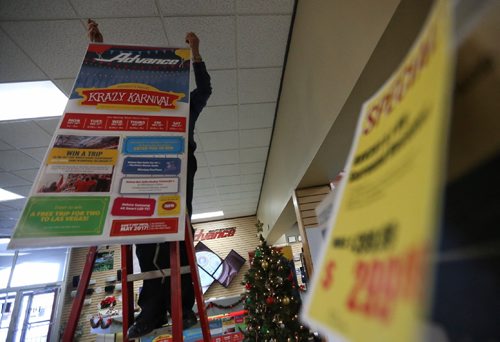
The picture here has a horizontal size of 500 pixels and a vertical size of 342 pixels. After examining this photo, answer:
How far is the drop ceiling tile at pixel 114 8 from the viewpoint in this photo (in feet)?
6.68

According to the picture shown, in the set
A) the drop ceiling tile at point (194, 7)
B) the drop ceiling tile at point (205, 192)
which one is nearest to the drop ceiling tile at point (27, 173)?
the drop ceiling tile at point (205, 192)

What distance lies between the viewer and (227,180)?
562 centimetres

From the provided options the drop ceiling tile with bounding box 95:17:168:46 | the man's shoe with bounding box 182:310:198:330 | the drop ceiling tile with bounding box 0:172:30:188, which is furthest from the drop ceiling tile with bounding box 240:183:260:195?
the man's shoe with bounding box 182:310:198:330

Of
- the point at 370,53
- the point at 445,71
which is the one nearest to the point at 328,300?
the point at 445,71

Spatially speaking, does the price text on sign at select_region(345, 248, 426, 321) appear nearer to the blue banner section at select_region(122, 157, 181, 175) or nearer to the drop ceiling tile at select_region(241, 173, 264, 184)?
the blue banner section at select_region(122, 157, 181, 175)

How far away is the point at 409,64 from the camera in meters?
0.28

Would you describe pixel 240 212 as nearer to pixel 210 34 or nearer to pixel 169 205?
pixel 210 34

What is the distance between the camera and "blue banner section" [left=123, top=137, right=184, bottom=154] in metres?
1.19

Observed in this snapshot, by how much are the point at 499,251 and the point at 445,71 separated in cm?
21

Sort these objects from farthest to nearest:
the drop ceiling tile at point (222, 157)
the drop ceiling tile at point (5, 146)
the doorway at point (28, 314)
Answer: the doorway at point (28, 314)
the drop ceiling tile at point (222, 157)
the drop ceiling tile at point (5, 146)

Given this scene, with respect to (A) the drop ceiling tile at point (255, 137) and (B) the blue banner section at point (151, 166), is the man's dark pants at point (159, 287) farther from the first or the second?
(A) the drop ceiling tile at point (255, 137)

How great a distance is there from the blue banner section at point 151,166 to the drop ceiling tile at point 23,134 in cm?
334

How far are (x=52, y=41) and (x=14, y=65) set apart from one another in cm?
59

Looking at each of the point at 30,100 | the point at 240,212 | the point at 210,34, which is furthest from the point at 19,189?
the point at 240,212
